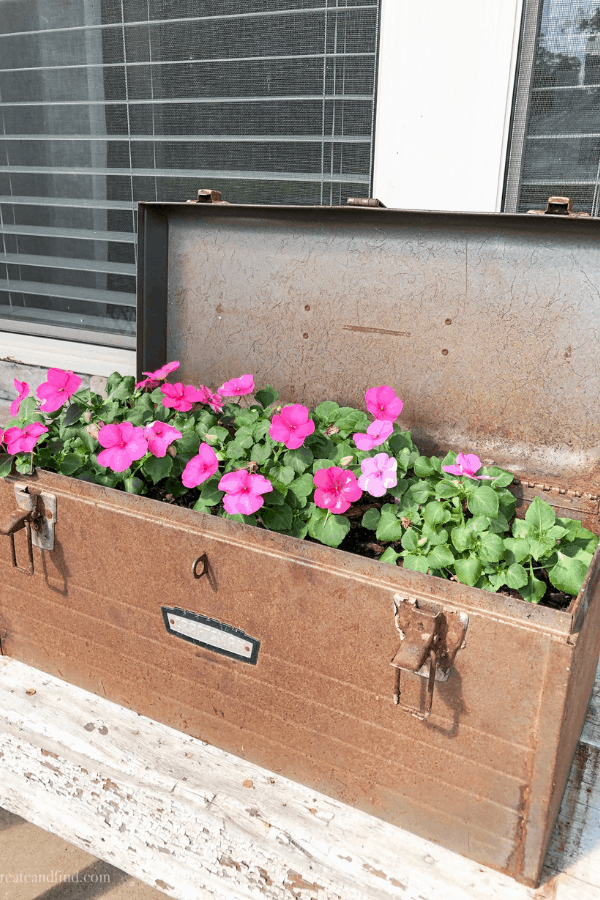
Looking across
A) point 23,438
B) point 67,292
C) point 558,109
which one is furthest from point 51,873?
point 558,109

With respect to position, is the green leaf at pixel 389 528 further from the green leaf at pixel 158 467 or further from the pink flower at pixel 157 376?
the pink flower at pixel 157 376

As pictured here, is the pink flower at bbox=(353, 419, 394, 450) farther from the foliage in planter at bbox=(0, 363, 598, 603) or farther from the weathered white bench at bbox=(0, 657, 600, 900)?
the weathered white bench at bbox=(0, 657, 600, 900)

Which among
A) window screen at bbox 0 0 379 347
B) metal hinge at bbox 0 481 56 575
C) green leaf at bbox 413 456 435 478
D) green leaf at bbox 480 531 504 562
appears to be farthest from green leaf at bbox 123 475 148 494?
window screen at bbox 0 0 379 347

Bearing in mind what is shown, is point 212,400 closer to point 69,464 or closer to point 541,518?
point 69,464

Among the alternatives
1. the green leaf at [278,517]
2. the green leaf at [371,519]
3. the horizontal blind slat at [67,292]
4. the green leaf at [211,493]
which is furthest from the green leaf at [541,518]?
the horizontal blind slat at [67,292]

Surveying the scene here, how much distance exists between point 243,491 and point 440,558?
0.97 ft

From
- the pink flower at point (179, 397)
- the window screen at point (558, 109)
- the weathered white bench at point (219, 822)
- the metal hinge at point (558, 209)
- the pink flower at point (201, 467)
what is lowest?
the weathered white bench at point (219, 822)

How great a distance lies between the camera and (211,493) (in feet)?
3.34

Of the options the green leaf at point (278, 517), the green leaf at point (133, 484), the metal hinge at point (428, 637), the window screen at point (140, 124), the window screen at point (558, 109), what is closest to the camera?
the metal hinge at point (428, 637)

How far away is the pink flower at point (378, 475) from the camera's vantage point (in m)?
0.96

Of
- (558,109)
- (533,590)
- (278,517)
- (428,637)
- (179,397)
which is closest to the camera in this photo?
(428,637)

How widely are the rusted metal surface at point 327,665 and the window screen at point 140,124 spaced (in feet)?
4.38

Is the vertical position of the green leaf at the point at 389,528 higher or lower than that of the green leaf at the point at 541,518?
lower

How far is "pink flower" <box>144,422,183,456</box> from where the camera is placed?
1.02 metres
